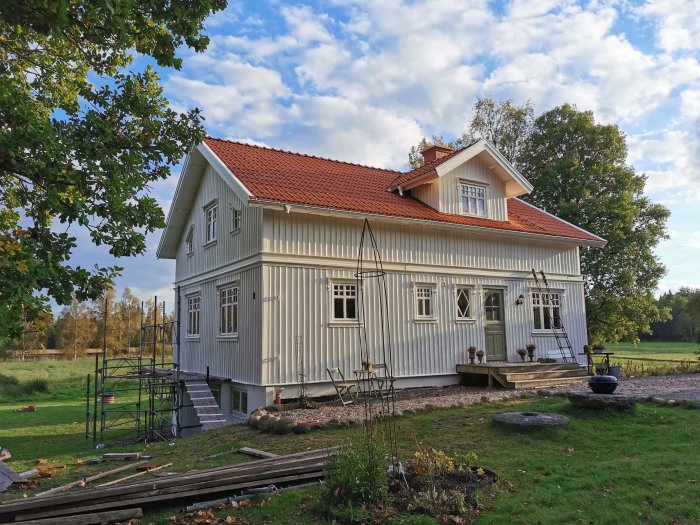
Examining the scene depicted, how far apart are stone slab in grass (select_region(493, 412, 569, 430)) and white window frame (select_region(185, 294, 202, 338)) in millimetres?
11052

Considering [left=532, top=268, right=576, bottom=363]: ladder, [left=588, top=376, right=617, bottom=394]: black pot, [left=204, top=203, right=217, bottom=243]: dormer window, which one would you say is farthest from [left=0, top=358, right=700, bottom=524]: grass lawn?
[left=204, top=203, right=217, bottom=243]: dormer window

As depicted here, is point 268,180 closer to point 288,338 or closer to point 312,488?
point 288,338

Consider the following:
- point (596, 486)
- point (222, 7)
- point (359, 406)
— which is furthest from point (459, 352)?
point (222, 7)

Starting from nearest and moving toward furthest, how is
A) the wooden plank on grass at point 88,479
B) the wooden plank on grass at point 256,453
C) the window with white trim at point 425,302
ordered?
the wooden plank on grass at point 88,479, the wooden plank on grass at point 256,453, the window with white trim at point 425,302

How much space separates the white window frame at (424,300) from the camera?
15.3m

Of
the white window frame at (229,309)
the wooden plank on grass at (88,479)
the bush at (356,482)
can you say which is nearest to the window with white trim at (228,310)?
the white window frame at (229,309)

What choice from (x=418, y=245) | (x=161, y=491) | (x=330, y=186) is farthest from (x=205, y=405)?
(x=161, y=491)

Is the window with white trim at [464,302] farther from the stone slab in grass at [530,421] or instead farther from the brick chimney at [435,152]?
the stone slab in grass at [530,421]

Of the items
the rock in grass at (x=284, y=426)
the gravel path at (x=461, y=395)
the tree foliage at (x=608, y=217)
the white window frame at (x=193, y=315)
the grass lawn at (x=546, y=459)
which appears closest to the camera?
the grass lawn at (x=546, y=459)

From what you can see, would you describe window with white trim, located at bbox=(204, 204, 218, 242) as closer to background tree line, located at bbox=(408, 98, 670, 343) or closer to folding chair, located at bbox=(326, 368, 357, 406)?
folding chair, located at bbox=(326, 368, 357, 406)

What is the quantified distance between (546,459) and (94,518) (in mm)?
6090

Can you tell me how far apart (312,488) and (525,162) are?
2740cm

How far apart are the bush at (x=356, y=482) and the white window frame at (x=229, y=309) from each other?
8768 mm

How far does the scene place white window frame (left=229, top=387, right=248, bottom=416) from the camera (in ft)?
45.6
